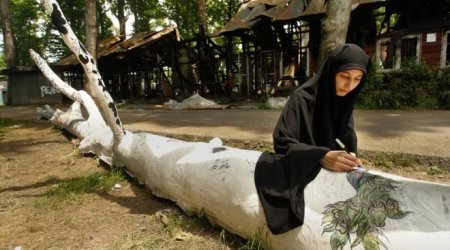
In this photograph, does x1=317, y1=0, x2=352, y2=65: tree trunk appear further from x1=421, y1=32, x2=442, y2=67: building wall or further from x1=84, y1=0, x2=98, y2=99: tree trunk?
x1=84, y1=0, x2=98, y2=99: tree trunk

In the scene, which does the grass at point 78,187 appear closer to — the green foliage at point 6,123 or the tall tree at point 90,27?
the tall tree at point 90,27

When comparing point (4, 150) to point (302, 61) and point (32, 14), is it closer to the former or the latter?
point (302, 61)

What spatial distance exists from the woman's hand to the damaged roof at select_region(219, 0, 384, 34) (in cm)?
964

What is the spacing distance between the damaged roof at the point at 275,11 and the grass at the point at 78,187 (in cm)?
854

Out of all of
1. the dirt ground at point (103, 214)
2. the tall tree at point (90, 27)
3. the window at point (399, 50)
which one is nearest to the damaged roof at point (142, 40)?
the tall tree at point (90, 27)

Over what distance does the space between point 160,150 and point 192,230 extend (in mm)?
1029

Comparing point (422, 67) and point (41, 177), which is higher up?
point (422, 67)

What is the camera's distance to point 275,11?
40.0ft

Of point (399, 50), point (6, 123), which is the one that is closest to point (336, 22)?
point (399, 50)

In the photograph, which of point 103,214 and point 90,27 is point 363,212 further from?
point 90,27

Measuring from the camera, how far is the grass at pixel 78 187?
374 centimetres

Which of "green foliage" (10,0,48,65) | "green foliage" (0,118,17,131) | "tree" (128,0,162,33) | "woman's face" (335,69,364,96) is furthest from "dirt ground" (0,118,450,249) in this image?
"green foliage" (10,0,48,65)

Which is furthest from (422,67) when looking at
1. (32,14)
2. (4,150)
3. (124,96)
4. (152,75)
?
(32,14)

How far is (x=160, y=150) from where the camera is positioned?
3668mm
